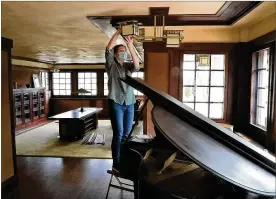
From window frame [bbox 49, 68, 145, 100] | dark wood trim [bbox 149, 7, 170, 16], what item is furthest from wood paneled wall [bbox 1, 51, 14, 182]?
window frame [bbox 49, 68, 145, 100]

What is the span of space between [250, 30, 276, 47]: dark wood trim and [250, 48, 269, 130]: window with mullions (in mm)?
115

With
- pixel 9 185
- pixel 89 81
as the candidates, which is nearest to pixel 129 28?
pixel 9 185

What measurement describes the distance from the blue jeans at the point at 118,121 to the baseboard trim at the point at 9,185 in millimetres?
1547

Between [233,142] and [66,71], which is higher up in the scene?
[66,71]

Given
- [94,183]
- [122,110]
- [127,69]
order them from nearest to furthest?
[122,110], [127,69], [94,183]

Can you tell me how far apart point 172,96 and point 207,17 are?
1.30 meters

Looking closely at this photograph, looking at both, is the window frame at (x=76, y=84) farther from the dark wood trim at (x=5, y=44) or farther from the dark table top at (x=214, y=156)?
the dark table top at (x=214, y=156)

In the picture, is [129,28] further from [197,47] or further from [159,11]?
[197,47]

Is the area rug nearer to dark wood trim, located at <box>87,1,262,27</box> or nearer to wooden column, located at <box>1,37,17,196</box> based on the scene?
wooden column, located at <box>1,37,17,196</box>

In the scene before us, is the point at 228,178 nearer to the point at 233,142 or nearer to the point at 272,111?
the point at 233,142

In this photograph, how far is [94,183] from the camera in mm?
3504

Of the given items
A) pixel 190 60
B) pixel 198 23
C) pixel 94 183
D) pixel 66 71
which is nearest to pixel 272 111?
pixel 198 23

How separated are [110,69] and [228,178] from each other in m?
1.76

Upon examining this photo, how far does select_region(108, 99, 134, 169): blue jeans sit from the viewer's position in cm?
251
